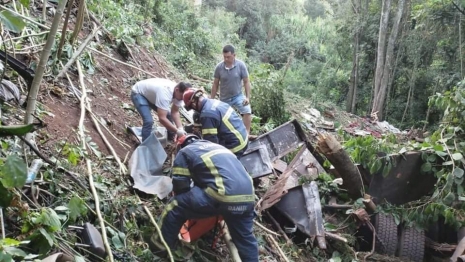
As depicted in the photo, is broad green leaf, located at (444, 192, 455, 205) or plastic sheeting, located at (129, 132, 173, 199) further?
broad green leaf, located at (444, 192, 455, 205)

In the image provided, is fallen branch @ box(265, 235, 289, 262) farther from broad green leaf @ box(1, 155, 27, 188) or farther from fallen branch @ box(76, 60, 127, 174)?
broad green leaf @ box(1, 155, 27, 188)

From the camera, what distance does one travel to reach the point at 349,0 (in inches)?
833

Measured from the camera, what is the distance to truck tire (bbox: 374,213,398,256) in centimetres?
586

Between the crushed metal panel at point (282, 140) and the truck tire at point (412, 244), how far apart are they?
184cm

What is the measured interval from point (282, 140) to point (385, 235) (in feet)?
6.10

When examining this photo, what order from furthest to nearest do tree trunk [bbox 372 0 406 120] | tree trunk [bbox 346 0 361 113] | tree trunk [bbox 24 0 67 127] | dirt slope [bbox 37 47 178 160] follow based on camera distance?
tree trunk [bbox 346 0 361 113] → tree trunk [bbox 372 0 406 120] → dirt slope [bbox 37 47 178 160] → tree trunk [bbox 24 0 67 127]

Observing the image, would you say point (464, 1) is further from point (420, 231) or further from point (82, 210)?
point (82, 210)

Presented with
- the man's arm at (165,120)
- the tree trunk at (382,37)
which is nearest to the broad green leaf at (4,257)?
the man's arm at (165,120)

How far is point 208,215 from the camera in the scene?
13.5 ft

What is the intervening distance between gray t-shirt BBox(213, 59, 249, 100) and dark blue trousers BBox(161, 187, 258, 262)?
3.01 metres

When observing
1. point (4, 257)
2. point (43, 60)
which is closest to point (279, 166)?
point (43, 60)

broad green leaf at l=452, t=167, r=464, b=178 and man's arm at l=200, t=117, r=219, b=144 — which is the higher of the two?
man's arm at l=200, t=117, r=219, b=144

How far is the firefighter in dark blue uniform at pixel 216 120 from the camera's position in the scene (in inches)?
193

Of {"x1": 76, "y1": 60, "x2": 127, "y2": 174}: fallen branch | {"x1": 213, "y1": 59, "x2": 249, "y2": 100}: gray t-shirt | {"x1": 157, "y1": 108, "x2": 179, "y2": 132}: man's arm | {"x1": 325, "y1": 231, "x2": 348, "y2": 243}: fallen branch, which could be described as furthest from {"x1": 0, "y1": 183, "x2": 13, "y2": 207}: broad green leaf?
{"x1": 213, "y1": 59, "x2": 249, "y2": 100}: gray t-shirt
